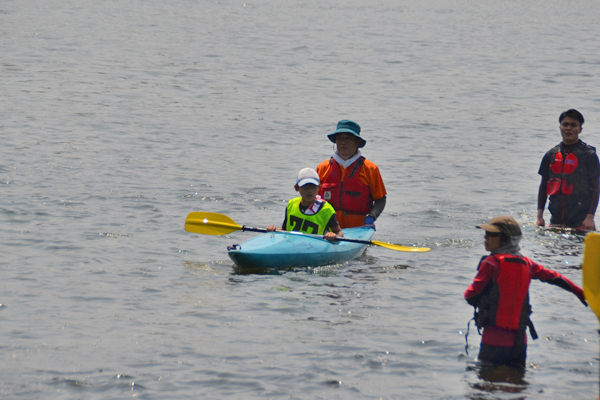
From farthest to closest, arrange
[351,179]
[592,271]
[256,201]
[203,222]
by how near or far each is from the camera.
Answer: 1. [256,201]
2. [203,222]
3. [351,179]
4. [592,271]

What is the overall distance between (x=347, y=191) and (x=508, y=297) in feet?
12.4

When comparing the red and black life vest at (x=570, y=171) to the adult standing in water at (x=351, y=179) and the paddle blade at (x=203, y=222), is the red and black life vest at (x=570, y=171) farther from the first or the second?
the paddle blade at (x=203, y=222)

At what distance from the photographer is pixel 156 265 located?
28.4ft

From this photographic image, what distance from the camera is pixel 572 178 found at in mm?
8500

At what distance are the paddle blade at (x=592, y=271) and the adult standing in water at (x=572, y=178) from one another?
3.99m

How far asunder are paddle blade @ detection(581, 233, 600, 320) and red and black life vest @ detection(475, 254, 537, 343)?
46 centimetres

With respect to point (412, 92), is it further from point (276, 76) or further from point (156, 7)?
point (156, 7)

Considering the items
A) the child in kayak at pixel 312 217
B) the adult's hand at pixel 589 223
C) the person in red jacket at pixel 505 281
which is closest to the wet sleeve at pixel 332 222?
the child in kayak at pixel 312 217

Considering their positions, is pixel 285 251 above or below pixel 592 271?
below

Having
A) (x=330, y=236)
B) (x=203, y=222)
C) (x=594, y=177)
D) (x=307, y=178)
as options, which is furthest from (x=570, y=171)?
(x=203, y=222)

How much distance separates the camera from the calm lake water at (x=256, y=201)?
5.82m

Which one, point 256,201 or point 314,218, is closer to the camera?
point 314,218

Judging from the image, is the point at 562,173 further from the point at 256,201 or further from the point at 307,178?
the point at 256,201

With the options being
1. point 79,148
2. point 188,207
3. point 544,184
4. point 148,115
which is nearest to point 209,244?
point 188,207
